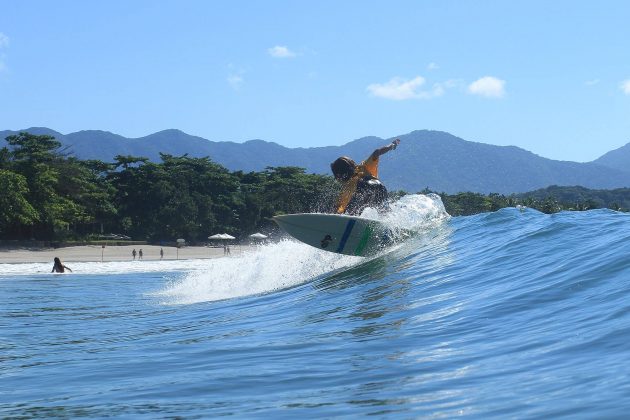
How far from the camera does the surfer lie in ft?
53.4

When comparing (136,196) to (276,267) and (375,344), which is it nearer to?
(276,267)

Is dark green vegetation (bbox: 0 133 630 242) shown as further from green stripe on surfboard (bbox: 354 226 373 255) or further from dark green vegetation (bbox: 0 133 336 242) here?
green stripe on surfboard (bbox: 354 226 373 255)

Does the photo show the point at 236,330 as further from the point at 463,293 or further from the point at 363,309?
the point at 463,293

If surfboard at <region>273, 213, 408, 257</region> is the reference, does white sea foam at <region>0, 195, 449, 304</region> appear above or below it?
below

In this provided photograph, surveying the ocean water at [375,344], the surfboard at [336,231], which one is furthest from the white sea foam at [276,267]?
the ocean water at [375,344]

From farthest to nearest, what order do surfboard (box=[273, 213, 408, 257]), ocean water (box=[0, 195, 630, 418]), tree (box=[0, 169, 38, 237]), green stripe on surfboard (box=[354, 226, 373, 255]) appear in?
1. tree (box=[0, 169, 38, 237])
2. green stripe on surfboard (box=[354, 226, 373, 255])
3. surfboard (box=[273, 213, 408, 257])
4. ocean water (box=[0, 195, 630, 418])

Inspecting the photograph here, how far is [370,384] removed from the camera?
5.57m

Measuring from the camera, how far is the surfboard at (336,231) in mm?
15141

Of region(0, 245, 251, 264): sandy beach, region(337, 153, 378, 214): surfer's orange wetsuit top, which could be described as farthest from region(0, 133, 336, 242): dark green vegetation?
region(337, 153, 378, 214): surfer's orange wetsuit top

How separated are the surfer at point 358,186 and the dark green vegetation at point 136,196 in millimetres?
40675

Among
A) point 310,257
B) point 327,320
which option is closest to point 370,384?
point 327,320

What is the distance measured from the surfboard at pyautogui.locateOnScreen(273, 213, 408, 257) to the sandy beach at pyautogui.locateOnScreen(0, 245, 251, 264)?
39636mm

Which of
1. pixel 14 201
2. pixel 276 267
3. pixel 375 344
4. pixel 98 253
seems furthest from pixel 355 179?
pixel 14 201

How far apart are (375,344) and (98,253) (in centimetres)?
5649
